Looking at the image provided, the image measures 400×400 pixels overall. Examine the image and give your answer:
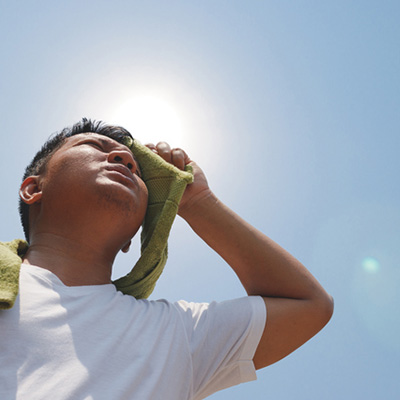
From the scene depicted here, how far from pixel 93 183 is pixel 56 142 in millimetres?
674

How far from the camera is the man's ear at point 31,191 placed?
6.86ft

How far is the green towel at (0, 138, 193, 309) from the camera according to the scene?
2.16 meters

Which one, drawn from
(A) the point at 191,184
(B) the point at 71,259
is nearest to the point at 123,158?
(A) the point at 191,184

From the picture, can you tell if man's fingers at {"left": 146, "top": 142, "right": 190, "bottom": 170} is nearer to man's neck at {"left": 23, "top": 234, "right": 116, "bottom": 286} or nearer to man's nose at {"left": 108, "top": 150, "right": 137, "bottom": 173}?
man's nose at {"left": 108, "top": 150, "right": 137, "bottom": 173}

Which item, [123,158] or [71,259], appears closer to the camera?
[71,259]

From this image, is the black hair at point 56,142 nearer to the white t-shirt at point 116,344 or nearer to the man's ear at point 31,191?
the man's ear at point 31,191

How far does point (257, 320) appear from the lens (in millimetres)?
1771

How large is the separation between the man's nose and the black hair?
0.31m

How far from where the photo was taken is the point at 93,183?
1.95 metres

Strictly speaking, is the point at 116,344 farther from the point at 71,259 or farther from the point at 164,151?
the point at 164,151

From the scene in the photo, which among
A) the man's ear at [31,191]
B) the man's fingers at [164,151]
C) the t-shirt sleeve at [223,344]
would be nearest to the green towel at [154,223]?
the man's fingers at [164,151]

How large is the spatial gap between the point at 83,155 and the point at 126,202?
335 millimetres

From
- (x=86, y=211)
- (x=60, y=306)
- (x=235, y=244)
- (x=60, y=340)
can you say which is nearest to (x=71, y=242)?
(x=86, y=211)

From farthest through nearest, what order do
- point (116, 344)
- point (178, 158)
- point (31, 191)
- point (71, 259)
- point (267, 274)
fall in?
point (178, 158) → point (31, 191) → point (267, 274) → point (71, 259) → point (116, 344)
